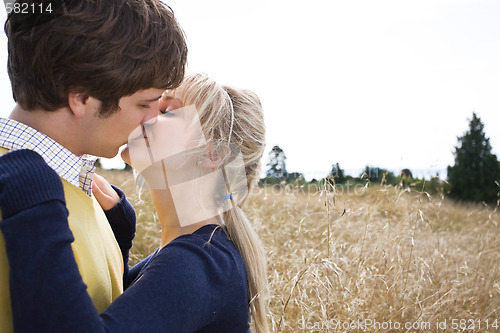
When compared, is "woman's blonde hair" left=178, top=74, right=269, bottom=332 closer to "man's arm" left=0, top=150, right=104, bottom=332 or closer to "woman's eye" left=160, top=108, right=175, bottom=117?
"woman's eye" left=160, top=108, right=175, bottom=117

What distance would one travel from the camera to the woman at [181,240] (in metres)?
1.12

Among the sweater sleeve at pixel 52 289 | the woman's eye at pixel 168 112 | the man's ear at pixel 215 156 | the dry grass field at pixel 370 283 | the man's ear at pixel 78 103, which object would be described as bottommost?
the dry grass field at pixel 370 283

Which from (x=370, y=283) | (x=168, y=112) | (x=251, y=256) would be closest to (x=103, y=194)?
(x=168, y=112)

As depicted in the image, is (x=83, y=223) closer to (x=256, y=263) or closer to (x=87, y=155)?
(x=87, y=155)

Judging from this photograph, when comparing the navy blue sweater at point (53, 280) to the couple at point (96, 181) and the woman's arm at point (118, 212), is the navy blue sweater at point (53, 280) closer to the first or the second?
the couple at point (96, 181)

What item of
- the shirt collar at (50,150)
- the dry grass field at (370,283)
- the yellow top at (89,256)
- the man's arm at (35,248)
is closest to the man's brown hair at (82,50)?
the shirt collar at (50,150)

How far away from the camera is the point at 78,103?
1502 mm

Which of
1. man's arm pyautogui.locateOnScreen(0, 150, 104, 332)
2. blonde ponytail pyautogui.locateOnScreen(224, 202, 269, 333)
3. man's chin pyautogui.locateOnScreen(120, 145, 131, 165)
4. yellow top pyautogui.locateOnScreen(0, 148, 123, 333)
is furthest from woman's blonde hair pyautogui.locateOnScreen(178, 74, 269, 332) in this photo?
man's arm pyautogui.locateOnScreen(0, 150, 104, 332)

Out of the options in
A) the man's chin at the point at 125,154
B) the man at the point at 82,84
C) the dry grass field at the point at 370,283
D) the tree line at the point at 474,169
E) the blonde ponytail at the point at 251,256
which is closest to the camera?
the man at the point at 82,84

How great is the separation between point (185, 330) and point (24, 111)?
856 mm

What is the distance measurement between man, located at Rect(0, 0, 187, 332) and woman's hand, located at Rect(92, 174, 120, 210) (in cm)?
45

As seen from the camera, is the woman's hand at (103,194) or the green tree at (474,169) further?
the green tree at (474,169)

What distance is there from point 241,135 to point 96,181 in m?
0.67

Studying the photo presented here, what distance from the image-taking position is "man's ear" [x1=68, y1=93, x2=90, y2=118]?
149 cm
